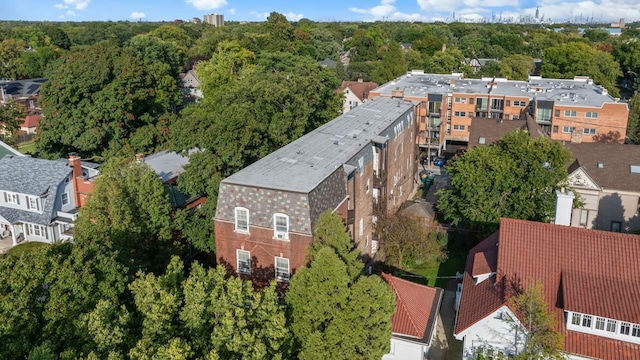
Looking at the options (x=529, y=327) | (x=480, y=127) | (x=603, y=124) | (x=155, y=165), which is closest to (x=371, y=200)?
(x=529, y=327)

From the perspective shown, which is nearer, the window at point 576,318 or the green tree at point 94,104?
the window at point 576,318

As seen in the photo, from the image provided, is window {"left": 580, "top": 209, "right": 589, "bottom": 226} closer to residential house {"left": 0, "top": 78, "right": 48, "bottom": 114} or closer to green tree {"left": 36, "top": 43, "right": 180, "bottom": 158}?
green tree {"left": 36, "top": 43, "right": 180, "bottom": 158}

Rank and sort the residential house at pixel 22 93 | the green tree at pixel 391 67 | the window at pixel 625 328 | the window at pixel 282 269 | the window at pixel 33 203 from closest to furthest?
the window at pixel 625 328
the window at pixel 282 269
the window at pixel 33 203
the residential house at pixel 22 93
the green tree at pixel 391 67

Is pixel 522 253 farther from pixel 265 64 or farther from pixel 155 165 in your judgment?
pixel 265 64

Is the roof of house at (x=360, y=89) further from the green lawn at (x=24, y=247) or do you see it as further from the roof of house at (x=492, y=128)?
the green lawn at (x=24, y=247)

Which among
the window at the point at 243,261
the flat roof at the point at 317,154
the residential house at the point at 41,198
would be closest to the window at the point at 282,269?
the window at the point at 243,261

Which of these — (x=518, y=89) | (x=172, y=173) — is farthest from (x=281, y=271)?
(x=518, y=89)

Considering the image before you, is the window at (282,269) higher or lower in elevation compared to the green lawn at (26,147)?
higher

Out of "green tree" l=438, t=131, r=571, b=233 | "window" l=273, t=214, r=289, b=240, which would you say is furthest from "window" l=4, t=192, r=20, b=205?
"green tree" l=438, t=131, r=571, b=233
